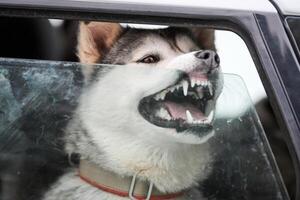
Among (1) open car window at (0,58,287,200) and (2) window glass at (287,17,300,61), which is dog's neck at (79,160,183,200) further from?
(2) window glass at (287,17,300,61)

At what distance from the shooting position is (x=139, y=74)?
215cm

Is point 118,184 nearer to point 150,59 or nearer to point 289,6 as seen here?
point 150,59

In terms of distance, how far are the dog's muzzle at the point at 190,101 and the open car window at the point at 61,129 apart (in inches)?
0.7

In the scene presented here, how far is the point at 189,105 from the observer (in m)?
2.11

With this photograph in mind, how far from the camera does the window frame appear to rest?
77.1 inches

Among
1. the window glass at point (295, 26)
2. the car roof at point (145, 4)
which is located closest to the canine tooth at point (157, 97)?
the car roof at point (145, 4)

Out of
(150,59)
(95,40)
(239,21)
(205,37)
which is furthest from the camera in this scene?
(95,40)

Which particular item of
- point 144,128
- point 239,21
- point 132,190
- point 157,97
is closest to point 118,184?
point 132,190

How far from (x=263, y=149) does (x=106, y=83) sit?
0.58m

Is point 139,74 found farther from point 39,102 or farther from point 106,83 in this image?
point 39,102

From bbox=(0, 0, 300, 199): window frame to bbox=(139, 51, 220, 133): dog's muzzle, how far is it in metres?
0.18

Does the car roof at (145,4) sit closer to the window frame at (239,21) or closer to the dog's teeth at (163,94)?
the window frame at (239,21)

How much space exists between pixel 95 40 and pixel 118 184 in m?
0.74

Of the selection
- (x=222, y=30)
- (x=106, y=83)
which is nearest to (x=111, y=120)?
(x=106, y=83)
